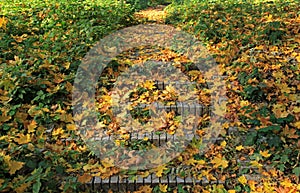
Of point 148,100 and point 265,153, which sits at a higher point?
point 148,100

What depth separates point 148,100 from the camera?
3.52 meters

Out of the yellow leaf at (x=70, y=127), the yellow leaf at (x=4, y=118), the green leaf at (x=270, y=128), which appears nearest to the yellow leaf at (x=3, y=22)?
the yellow leaf at (x=4, y=118)

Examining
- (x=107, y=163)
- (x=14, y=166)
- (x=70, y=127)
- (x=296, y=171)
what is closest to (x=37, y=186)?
(x=14, y=166)

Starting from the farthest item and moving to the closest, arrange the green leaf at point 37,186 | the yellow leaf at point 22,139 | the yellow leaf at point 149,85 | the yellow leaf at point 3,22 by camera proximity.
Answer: the yellow leaf at point 3,22
the yellow leaf at point 149,85
the yellow leaf at point 22,139
the green leaf at point 37,186

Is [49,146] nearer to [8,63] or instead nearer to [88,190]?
→ [88,190]

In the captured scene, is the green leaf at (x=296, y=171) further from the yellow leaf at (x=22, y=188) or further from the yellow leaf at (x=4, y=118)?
the yellow leaf at (x=4, y=118)

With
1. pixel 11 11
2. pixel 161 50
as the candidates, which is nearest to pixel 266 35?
pixel 161 50

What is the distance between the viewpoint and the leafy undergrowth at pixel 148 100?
8.68 feet

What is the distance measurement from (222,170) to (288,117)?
79cm

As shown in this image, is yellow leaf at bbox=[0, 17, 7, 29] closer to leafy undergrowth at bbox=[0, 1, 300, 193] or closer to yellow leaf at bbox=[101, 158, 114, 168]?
leafy undergrowth at bbox=[0, 1, 300, 193]

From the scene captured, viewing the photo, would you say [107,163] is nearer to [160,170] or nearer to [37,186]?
[160,170]

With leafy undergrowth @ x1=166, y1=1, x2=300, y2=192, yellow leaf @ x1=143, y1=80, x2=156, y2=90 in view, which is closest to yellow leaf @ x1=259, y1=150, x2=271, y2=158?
leafy undergrowth @ x1=166, y1=1, x2=300, y2=192

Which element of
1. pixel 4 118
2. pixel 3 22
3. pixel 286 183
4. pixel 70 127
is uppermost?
pixel 3 22

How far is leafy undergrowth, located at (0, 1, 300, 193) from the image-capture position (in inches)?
104
